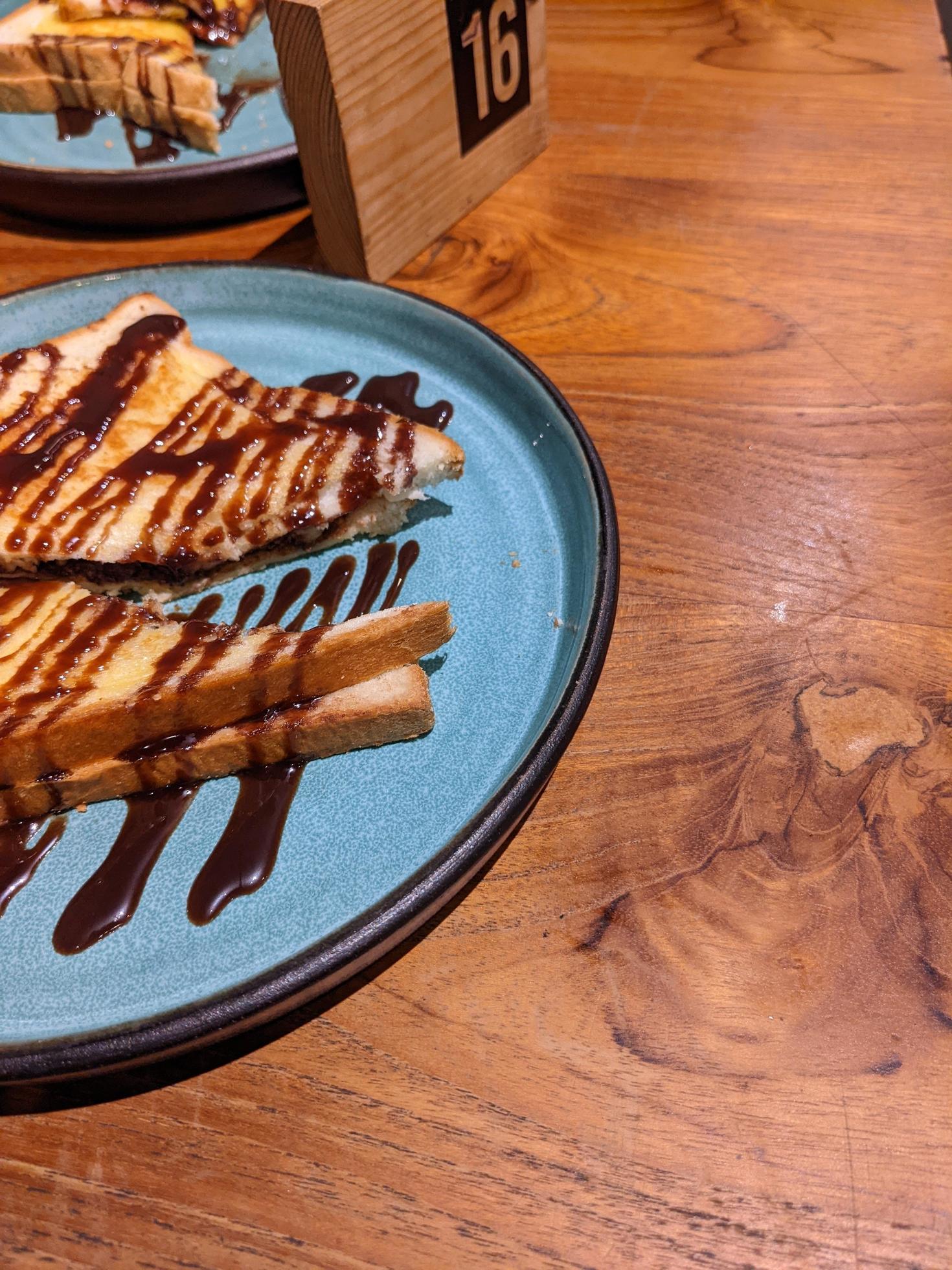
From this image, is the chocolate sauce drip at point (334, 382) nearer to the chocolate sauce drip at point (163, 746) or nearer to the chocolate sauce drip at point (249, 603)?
the chocolate sauce drip at point (249, 603)

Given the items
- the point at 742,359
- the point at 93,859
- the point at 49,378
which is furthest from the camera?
the point at 742,359

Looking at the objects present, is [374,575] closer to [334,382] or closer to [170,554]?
[170,554]

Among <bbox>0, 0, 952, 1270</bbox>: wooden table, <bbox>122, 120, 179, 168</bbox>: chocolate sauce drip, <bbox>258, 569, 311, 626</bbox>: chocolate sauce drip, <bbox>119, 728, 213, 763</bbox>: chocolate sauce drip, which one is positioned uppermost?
<bbox>122, 120, 179, 168</bbox>: chocolate sauce drip

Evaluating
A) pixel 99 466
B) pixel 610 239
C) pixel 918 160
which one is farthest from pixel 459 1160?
pixel 918 160

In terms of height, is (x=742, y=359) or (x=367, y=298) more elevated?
(x=367, y=298)

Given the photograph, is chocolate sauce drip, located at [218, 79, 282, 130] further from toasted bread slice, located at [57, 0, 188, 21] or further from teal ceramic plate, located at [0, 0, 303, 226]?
toasted bread slice, located at [57, 0, 188, 21]

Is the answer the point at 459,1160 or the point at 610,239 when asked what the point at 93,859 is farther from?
the point at 610,239

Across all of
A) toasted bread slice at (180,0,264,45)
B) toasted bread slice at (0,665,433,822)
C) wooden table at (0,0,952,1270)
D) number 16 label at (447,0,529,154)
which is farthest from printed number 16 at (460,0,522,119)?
toasted bread slice at (0,665,433,822)
